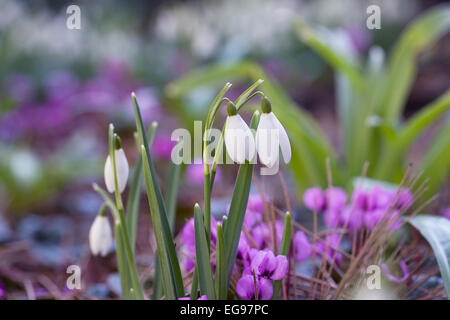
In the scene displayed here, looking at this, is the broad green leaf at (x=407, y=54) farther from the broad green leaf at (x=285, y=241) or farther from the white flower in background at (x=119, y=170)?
the white flower in background at (x=119, y=170)

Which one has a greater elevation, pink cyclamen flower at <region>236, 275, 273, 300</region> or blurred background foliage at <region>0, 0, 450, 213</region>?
blurred background foliage at <region>0, 0, 450, 213</region>

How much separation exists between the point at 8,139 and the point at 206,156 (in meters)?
Result: 2.45

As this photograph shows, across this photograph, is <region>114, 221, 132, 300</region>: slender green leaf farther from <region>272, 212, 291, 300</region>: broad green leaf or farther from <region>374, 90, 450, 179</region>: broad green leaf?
<region>374, 90, 450, 179</region>: broad green leaf

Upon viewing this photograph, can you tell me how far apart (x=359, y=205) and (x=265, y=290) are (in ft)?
1.14

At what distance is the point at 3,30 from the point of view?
4559mm

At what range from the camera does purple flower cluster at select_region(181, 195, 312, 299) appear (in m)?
0.81

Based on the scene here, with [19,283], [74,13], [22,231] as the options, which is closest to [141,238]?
[22,231]

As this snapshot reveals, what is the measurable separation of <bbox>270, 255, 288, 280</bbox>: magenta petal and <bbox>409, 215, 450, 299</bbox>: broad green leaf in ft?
0.79

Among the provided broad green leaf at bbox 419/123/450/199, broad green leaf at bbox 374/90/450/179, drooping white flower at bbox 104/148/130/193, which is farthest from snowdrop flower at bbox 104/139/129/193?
broad green leaf at bbox 419/123/450/199

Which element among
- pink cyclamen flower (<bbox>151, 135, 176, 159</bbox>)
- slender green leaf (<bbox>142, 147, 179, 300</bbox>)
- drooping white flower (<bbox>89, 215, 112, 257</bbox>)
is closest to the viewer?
slender green leaf (<bbox>142, 147, 179, 300</bbox>)

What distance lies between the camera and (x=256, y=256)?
81 cm

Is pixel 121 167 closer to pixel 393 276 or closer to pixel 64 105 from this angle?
pixel 393 276
